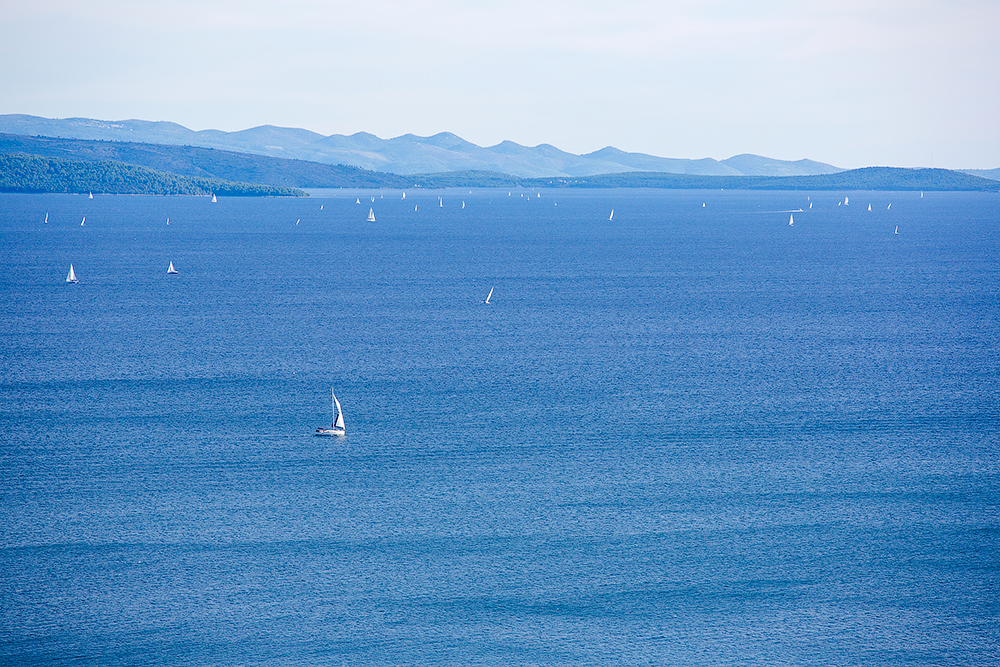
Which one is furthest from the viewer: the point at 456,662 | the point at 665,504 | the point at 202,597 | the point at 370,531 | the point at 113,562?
the point at 665,504

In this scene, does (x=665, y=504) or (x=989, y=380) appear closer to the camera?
(x=665, y=504)

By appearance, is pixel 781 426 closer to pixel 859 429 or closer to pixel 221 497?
pixel 859 429

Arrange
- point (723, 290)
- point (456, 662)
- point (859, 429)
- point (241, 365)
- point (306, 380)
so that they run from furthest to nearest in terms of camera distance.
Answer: point (723, 290), point (241, 365), point (306, 380), point (859, 429), point (456, 662)

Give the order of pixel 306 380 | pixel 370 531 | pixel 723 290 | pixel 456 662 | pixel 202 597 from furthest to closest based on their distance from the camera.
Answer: pixel 723 290 → pixel 306 380 → pixel 370 531 → pixel 202 597 → pixel 456 662

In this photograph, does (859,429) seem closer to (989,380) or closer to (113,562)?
(989,380)

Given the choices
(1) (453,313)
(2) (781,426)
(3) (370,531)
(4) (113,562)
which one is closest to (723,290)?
(1) (453,313)

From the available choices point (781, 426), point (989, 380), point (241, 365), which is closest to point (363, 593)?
point (781, 426)
